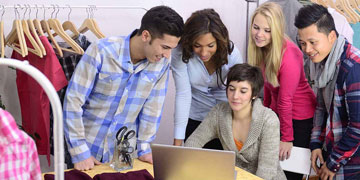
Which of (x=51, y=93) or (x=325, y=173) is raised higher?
(x=51, y=93)

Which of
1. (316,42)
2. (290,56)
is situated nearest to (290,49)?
(290,56)

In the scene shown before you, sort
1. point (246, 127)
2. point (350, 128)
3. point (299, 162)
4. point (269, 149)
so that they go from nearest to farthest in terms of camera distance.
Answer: point (350, 128) < point (269, 149) < point (246, 127) < point (299, 162)

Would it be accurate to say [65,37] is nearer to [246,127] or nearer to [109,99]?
[109,99]

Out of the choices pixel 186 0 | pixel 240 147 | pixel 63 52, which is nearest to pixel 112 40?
pixel 63 52

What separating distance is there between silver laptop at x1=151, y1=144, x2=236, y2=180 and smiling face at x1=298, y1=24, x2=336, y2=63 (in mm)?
796

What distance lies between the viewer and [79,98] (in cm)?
194

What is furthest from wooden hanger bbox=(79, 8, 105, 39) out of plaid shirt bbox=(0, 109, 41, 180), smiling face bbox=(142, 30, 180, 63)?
plaid shirt bbox=(0, 109, 41, 180)

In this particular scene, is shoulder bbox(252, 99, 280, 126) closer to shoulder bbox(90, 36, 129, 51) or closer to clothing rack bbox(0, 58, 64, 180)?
shoulder bbox(90, 36, 129, 51)

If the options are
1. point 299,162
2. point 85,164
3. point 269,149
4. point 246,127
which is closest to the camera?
point 85,164

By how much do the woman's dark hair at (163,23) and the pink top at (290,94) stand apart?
2.45ft

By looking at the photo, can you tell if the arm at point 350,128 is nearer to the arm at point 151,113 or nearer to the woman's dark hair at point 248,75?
the woman's dark hair at point 248,75

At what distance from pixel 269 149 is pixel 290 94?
370mm

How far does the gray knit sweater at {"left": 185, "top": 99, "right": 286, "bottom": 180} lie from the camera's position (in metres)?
2.24

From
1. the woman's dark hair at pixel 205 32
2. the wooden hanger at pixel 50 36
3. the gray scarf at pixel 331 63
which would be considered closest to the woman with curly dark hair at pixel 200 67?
the woman's dark hair at pixel 205 32
